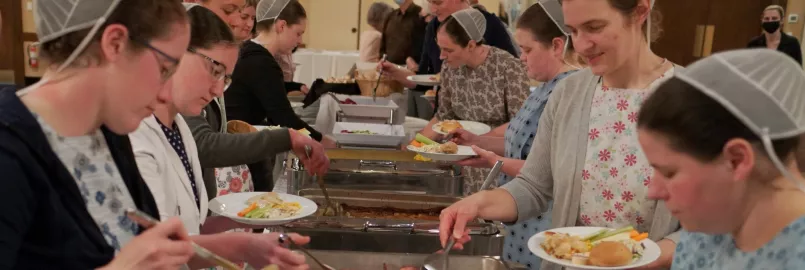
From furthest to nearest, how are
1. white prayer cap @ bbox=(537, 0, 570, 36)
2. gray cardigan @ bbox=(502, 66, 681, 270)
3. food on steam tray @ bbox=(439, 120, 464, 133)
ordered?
food on steam tray @ bbox=(439, 120, 464, 133), white prayer cap @ bbox=(537, 0, 570, 36), gray cardigan @ bbox=(502, 66, 681, 270)

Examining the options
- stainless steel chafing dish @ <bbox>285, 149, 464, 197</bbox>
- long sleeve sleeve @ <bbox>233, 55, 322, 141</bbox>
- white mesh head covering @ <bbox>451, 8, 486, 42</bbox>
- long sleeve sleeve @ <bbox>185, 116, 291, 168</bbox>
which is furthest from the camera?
white mesh head covering @ <bbox>451, 8, 486, 42</bbox>

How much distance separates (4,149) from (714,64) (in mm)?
857

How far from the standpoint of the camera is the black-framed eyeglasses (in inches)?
34.3

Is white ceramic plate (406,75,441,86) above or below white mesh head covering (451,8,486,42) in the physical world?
below

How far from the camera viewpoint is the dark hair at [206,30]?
1488 mm

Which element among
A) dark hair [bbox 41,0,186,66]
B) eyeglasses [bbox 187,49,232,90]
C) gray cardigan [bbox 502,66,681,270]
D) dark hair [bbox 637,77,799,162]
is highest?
dark hair [bbox 41,0,186,66]

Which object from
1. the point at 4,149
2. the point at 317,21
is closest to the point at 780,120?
the point at 4,149

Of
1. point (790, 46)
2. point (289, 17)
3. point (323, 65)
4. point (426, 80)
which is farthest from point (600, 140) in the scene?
point (323, 65)

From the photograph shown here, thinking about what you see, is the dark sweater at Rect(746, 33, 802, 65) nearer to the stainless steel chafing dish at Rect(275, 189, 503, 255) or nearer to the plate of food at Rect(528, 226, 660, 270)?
the stainless steel chafing dish at Rect(275, 189, 503, 255)

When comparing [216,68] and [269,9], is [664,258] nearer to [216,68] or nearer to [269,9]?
[216,68]

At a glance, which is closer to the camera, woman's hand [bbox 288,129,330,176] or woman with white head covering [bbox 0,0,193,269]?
woman with white head covering [bbox 0,0,193,269]

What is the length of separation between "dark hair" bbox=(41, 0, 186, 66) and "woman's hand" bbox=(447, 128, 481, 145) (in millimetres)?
1711

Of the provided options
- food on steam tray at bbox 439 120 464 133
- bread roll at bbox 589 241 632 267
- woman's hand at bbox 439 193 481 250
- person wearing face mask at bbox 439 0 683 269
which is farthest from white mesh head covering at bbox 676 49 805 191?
food on steam tray at bbox 439 120 464 133

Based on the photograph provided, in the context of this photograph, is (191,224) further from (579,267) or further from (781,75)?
(781,75)
